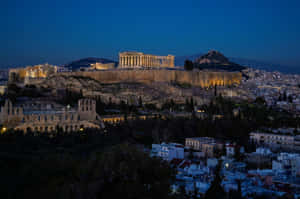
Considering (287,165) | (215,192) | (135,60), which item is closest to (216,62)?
(135,60)

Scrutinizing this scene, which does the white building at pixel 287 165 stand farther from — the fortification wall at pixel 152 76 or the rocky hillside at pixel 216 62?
the rocky hillside at pixel 216 62

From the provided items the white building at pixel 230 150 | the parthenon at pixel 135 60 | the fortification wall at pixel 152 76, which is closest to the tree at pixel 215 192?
the white building at pixel 230 150

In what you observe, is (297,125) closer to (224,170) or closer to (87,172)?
(224,170)

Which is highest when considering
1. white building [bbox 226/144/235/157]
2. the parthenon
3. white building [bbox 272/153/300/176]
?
the parthenon

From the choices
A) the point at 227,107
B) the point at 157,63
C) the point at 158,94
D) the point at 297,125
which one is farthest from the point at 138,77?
the point at 297,125

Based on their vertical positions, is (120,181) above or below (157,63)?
below

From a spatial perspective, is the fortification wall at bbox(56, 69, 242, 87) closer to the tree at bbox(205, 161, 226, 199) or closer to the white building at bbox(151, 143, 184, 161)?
the white building at bbox(151, 143, 184, 161)

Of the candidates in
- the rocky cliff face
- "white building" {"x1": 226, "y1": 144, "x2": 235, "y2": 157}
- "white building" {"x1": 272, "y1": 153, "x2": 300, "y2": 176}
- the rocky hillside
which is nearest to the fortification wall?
the rocky cliff face

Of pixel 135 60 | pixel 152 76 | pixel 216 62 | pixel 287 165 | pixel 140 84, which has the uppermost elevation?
pixel 216 62

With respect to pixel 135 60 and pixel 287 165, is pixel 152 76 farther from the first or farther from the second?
pixel 287 165

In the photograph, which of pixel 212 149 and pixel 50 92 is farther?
pixel 50 92

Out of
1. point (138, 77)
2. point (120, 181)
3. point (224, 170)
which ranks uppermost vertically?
point (138, 77)

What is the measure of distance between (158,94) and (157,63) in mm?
16903

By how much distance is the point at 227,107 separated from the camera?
3169 centimetres
